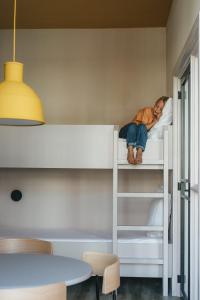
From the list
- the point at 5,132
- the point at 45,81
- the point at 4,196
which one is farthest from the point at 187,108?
the point at 4,196

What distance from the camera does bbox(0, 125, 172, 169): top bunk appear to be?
4.41m

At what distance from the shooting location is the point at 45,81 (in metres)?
5.58

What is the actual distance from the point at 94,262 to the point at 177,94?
223 cm

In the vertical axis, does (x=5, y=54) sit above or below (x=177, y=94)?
above

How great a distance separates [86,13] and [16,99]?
115 inches

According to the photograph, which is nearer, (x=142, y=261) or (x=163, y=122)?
(x=142, y=261)

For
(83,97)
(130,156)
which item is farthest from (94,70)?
(130,156)

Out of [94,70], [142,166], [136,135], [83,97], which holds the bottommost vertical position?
[142,166]

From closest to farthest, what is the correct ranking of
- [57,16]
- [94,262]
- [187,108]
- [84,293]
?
[94,262]
[187,108]
[84,293]
[57,16]

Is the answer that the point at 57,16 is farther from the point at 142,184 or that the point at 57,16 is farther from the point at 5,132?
the point at 142,184

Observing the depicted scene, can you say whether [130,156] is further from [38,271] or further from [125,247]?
[38,271]

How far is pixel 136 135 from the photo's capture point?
422cm

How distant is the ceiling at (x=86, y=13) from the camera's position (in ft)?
15.8

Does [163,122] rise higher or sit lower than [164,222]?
higher
